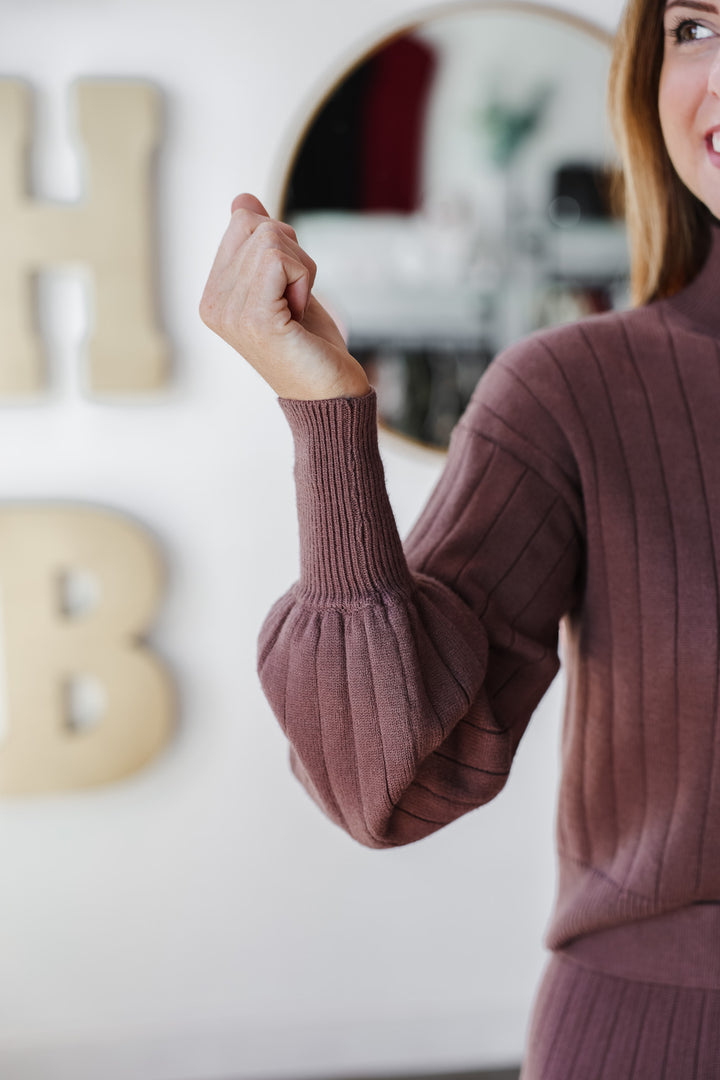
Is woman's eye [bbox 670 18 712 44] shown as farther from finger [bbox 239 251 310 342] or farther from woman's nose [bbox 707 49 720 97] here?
finger [bbox 239 251 310 342]

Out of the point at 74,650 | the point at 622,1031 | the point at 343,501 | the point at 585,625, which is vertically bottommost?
the point at 74,650

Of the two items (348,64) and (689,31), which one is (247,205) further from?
(348,64)

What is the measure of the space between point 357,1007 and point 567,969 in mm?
1342

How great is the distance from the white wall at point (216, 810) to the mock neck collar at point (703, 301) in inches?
39.2

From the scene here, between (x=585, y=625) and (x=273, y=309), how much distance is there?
392mm

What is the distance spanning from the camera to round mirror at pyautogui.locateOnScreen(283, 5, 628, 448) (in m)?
1.75

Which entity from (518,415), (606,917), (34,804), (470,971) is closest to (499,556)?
(518,415)

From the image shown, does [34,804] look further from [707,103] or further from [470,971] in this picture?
[707,103]

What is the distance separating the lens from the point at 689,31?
0.75 metres

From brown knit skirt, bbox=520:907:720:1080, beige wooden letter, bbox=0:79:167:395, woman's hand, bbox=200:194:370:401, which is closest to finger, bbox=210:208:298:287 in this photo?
woman's hand, bbox=200:194:370:401

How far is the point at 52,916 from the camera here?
1.87 metres

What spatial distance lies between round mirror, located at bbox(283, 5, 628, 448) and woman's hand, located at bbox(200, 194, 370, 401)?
1212 millimetres

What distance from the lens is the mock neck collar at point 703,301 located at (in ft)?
2.72

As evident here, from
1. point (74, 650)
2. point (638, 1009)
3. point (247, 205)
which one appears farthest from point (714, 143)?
point (74, 650)
